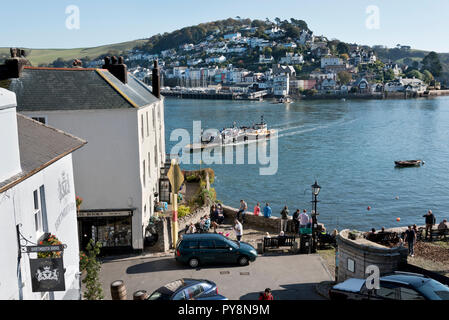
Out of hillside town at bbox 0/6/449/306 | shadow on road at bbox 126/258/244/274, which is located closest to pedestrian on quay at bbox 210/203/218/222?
hillside town at bbox 0/6/449/306

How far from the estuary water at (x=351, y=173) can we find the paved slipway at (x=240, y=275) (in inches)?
735

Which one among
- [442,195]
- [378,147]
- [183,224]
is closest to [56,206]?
[183,224]

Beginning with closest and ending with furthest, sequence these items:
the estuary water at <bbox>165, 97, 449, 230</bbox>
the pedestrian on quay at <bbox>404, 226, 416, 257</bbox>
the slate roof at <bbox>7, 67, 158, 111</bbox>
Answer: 1. the pedestrian on quay at <bbox>404, 226, 416, 257</bbox>
2. the slate roof at <bbox>7, 67, 158, 111</bbox>
3. the estuary water at <bbox>165, 97, 449, 230</bbox>

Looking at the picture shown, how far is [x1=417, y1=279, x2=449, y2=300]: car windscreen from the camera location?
9.66 meters

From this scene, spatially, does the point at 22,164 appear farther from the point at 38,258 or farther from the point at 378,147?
the point at 378,147

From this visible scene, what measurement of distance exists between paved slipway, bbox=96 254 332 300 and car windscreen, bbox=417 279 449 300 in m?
4.43

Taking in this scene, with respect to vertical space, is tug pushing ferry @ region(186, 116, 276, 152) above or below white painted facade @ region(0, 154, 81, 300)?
below

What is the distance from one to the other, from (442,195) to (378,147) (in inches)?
1210

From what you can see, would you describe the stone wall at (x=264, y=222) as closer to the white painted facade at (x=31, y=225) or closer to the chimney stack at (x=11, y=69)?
the white painted facade at (x=31, y=225)

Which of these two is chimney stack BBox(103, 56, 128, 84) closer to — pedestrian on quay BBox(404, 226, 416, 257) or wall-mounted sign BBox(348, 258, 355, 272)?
wall-mounted sign BBox(348, 258, 355, 272)

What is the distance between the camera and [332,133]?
90.9 meters

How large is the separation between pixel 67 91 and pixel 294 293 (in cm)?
1300

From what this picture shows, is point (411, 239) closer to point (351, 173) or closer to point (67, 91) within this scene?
point (67, 91)

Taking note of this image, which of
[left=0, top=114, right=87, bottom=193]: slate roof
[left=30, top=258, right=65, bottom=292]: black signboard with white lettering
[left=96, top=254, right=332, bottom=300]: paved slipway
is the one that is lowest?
[left=96, top=254, right=332, bottom=300]: paved slipway
